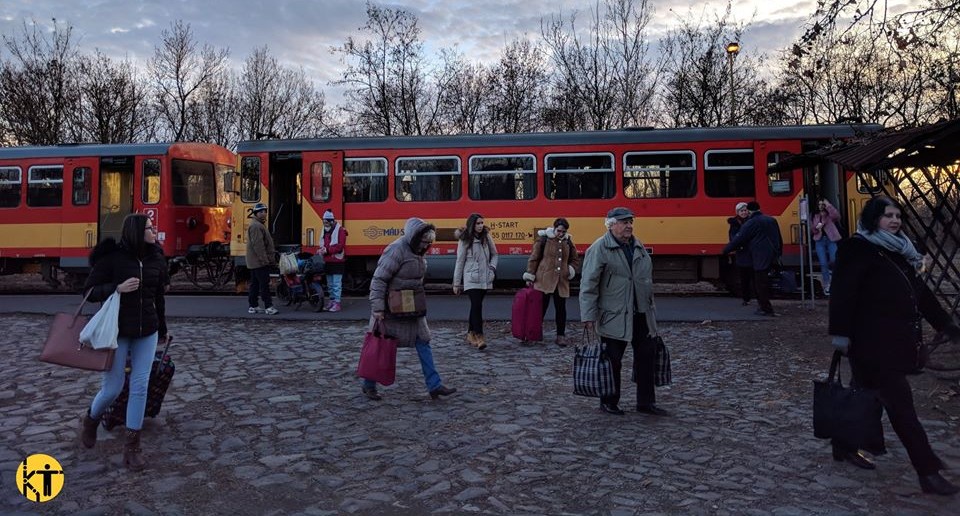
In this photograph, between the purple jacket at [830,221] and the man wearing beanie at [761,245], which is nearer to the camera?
the man wearing beanie at [761,245]

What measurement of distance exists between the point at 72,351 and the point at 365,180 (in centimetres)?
1064

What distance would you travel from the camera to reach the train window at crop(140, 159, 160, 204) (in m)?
16.1

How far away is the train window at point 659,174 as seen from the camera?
1405 centimetres

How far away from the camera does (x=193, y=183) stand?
1686cm

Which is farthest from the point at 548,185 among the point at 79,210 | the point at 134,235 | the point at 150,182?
the point at 79,210

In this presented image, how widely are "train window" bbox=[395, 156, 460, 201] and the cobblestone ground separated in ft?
23.2

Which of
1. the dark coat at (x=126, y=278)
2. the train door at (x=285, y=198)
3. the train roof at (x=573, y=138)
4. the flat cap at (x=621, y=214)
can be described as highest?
the train roof at (x=573, y=138)

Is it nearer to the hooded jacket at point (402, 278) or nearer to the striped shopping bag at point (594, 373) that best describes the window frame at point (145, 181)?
the hooded jacket at point (402, 278)

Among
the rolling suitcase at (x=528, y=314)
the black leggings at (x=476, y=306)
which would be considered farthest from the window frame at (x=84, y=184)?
the rolling suitcase at (x=528, y=314)

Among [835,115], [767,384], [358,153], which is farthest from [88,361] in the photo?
[835,115]

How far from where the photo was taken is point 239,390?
6840 mm

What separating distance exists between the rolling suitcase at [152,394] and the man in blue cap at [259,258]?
21.1 feet

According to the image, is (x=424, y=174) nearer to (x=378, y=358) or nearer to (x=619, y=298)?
(x=378, y=358)

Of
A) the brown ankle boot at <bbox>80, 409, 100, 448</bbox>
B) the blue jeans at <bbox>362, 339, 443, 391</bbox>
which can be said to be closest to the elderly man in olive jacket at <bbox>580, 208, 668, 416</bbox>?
the blue jeans at <bbox>362, 339, 443, 391</bbox>
